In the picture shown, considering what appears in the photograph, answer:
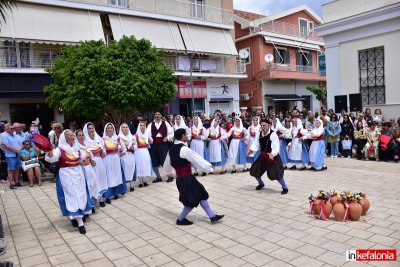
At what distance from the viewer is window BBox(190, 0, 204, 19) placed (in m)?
23.4

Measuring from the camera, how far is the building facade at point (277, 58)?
2728cm

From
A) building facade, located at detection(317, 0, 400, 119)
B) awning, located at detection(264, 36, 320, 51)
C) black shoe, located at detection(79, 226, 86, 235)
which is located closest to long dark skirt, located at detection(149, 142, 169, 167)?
black shoe, located at detection(79, 226, 86, 235)

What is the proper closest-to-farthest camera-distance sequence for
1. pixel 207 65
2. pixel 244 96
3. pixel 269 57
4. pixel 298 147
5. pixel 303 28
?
pixel 298 147 → pixel 207 65 → pixel 269 57 → pixel 244 96 → pixel 303 28

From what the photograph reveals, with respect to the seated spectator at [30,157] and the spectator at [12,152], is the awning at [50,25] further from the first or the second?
the seated spectator at [30,157]

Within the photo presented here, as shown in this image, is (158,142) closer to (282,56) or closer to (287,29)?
(282,56)

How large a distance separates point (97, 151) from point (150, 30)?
1472 centimetres

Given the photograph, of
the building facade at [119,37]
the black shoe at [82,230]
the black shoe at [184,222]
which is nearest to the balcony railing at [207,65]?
the building facade at [119,37]

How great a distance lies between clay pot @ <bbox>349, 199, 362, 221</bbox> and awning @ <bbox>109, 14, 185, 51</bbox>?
16.3 m

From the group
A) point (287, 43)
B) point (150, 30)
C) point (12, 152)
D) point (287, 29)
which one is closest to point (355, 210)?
point (12, 152)

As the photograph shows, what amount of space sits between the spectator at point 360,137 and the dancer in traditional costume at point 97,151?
939 centimetres

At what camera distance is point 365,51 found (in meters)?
15.1

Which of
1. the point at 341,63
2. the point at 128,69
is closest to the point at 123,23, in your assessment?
the point at 128,69

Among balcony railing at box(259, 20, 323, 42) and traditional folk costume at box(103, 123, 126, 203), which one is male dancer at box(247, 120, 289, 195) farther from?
balcony railing at box(259, 20, 323, 42)

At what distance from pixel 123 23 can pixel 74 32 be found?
3.03m
